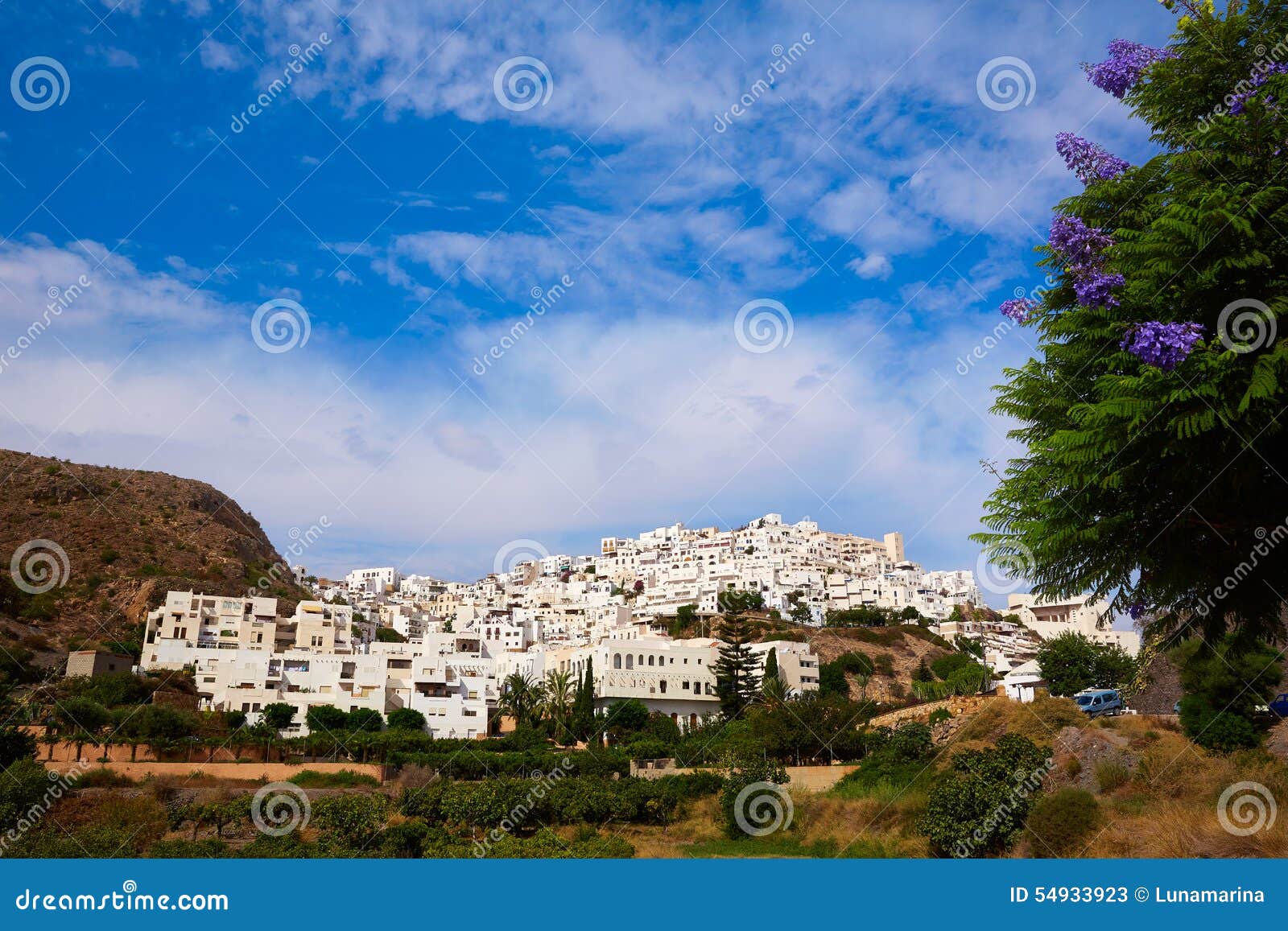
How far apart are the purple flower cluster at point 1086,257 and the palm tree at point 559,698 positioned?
40.2 meters


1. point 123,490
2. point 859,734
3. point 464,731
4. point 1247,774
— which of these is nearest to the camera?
point 1247,774

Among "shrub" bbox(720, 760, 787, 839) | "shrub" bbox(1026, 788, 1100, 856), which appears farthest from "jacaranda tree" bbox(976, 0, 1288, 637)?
"shrub" bbox(720, 760, 787, 839)

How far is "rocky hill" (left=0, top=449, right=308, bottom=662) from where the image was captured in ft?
178

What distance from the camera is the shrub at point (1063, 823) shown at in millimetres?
14914

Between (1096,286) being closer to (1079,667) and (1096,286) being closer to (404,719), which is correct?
(404,719)

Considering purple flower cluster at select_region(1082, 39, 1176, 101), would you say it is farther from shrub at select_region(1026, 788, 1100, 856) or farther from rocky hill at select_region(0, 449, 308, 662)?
rocky hill at select_region(0, 449, 308, 662)

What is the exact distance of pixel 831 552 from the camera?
148 m

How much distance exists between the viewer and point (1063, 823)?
15.3 metres

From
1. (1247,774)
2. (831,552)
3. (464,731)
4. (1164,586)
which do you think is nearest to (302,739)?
(464,731)

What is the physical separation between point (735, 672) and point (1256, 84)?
1690 inches

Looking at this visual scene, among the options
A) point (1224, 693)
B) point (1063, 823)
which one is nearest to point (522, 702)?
point (1224, 693)

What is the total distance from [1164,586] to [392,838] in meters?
15.9

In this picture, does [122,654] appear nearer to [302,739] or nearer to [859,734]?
[302,739]

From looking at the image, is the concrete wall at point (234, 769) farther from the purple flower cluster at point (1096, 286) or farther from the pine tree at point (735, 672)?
the purple flower cluster at point (1096, 286)
